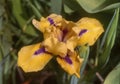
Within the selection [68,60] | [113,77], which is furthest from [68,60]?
[113,77]

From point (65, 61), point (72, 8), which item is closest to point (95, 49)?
point (72, 8)

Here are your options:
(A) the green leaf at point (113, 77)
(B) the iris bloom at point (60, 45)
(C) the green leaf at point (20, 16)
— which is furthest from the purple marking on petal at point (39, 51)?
(C) the green leaf at point (20, 16)

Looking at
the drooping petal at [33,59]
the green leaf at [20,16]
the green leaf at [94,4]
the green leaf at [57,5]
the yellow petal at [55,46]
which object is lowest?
the green leaf at [20,16]

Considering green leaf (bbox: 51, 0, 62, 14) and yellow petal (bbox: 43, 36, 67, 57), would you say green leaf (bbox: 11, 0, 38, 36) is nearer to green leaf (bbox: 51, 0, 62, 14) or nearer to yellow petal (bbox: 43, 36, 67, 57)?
green leaf (bbox: 51, 0, 62, 14)

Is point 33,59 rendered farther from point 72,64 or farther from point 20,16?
point 20,16

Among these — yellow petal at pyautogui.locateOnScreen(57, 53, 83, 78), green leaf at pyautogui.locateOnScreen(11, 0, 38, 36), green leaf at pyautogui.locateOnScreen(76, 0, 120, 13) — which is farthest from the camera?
green leaf at pyautogui.locateOnScreen(11, 0, 38, 36)

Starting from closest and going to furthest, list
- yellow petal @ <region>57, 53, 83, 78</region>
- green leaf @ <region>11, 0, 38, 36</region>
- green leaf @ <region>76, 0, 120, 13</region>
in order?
1. yellow petal @ <region>57, 53, 83, 78</region>
2. green leaf @ <region>76, 0, 120, 13</region>
3. green leaf @ <region>11, 0, 38, 36</region>

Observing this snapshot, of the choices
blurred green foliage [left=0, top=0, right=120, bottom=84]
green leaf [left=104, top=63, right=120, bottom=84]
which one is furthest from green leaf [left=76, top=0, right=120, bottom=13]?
green leaf [left=104, top=63, right=120, bottom=84]

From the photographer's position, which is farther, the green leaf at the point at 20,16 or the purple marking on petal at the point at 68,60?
the green leaf at the point at 20,16

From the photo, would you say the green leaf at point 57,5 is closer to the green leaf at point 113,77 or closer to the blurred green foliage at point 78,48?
the blurred green foliage at point 78,48
